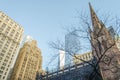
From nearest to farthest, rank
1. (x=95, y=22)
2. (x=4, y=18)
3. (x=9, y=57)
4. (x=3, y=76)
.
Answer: (x=95, y=22)
(x=3, y=76)
(x=9, y=57)
(x=4, y=18)

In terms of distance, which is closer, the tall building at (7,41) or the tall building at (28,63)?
the tall building at (7,41)

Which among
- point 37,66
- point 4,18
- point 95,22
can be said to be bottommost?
point 37,66

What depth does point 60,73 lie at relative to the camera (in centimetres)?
3350

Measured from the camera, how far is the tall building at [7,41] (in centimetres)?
7039

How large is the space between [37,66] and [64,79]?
6265cm

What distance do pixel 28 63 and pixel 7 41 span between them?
2068 centimetres

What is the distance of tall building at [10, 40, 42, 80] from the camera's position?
81425 millimetres

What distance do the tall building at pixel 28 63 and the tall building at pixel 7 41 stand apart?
31.3ft

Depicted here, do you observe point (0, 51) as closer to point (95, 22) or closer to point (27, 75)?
point (27, 75)

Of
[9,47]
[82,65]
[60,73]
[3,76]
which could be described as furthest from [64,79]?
[9,47]

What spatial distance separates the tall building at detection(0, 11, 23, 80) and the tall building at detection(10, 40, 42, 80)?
9.53m

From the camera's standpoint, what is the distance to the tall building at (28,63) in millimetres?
81425

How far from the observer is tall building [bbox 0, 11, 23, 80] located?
231 ft

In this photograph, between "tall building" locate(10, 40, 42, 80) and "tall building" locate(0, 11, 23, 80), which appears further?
"tall building" locate(10, 40, 42, 80)
